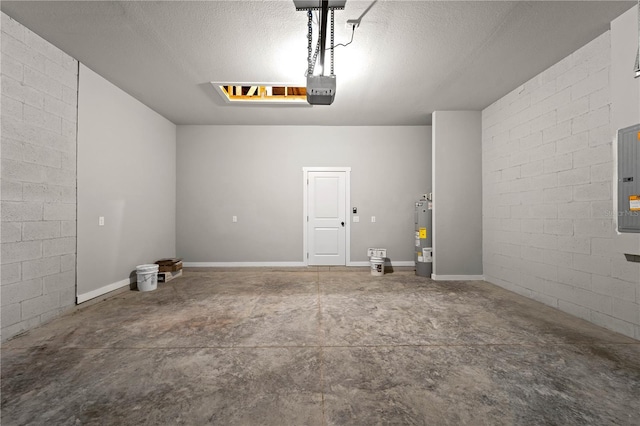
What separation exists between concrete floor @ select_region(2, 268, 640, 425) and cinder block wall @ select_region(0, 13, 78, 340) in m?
0.36

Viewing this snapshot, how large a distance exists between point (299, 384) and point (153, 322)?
199 cm

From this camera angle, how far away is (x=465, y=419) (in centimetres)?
155

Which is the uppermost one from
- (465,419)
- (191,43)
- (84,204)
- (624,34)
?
(191,43)

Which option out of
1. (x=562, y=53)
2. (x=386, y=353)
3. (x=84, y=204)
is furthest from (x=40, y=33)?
(x=562, y=53)

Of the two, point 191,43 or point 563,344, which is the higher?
point 191,43

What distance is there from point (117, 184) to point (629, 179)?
19.9 ft

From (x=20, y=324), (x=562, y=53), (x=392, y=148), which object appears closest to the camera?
(x=20, y=324)

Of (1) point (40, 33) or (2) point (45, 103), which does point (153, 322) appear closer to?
(2) point (45, 103)

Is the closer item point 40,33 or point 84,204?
point 40,33

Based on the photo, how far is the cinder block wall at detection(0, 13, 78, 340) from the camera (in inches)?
102

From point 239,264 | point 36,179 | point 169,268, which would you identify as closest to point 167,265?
point 169,268

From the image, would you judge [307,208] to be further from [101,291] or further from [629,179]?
[629,179]

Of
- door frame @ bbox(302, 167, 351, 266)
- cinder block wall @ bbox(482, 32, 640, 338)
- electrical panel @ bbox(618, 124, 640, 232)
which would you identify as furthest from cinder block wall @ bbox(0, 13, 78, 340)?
cinder block wall @ bbox(482, 32, 640, 338)

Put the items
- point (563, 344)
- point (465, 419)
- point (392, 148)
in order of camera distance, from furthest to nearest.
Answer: point (392, 148) → point (563, 344) → point (465, 419)
